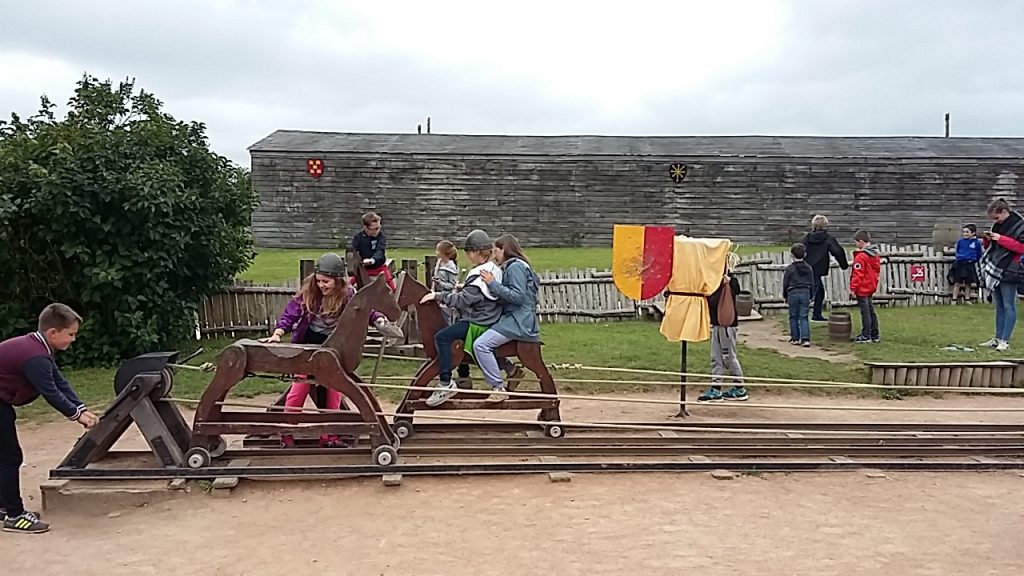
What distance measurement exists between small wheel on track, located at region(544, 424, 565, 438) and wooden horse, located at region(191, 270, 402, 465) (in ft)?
4.43

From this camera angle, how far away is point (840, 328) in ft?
44.9

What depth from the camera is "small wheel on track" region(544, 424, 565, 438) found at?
7332 mm

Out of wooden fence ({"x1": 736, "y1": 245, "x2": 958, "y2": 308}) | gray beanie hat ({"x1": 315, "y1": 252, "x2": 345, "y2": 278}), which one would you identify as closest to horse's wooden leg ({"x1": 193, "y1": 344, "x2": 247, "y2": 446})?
gray beanie hat ({"x1": 315, "y1": 252, "x2": 345, "y2": 278})

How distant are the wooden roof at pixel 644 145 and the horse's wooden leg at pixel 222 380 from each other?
22536 millimetres

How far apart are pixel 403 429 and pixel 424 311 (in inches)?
40.5

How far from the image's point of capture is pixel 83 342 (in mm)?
11422

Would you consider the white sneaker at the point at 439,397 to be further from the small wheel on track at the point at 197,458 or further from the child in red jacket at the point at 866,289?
the child in red jacket at the point at 866,289

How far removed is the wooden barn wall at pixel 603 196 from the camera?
28.4 m

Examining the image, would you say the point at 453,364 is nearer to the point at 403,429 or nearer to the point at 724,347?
the point at 403,429

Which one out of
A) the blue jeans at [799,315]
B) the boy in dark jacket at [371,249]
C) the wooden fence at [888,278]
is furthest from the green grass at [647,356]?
the wooden fence at [888,278]

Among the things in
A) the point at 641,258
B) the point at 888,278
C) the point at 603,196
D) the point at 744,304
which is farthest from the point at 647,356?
the point at 603,196

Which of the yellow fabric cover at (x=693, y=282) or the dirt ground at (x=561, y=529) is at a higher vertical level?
the yellow fabric cover at (x=693, y=282)

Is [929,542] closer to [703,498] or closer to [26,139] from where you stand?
[703,498]

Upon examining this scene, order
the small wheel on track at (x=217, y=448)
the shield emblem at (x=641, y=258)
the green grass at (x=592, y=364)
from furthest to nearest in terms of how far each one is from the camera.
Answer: the green grass at (x=592, y=364) → the shield emblem at (x=641, y=258) → the small wheel on track at (x=217, y=448)
